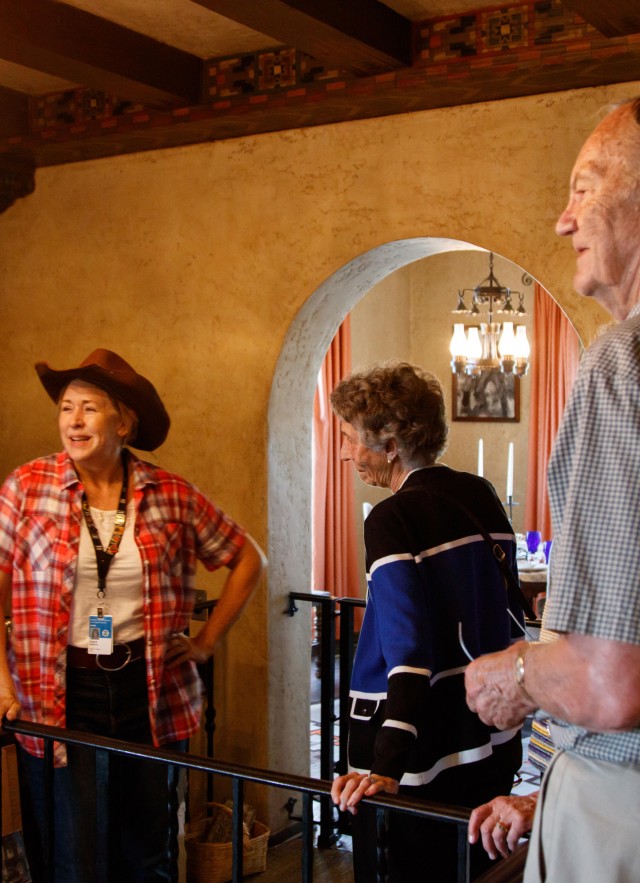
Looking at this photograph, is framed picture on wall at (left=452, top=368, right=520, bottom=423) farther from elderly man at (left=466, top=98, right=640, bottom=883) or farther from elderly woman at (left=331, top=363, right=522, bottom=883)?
elderly man at (left=466, top=98, right=640, bottom=883)

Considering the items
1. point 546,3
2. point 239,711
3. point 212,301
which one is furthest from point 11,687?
point 546,3

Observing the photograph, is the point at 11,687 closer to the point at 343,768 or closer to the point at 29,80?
the point at 343,768

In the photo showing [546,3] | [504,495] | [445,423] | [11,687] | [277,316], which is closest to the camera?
[445,423]

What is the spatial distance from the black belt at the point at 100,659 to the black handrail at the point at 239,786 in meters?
0.29

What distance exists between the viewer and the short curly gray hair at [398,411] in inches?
91.7

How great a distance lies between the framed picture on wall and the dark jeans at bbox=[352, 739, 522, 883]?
7.27m

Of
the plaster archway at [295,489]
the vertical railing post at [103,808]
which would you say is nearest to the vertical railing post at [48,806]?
the vertical railing post at [103,808]

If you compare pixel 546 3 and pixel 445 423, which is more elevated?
pixel 546 3

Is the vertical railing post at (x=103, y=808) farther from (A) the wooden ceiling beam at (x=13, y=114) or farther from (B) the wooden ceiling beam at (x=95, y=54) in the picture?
(A) the wooden ceiling beam at (x=13, y=114)

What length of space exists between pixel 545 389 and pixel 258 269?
5525mm

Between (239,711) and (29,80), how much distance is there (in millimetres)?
2708

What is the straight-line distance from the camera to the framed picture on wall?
30.4ft

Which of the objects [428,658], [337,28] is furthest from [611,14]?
[428,658]

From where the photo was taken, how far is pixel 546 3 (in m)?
3.34
